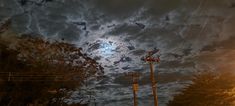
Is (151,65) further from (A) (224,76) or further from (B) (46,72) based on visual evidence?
(A) (224,76)

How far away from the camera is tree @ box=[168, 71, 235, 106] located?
2256 inches

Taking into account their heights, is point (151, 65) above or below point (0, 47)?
below

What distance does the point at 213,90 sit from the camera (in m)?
57.3

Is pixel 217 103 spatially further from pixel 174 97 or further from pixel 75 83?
pixel 75 83

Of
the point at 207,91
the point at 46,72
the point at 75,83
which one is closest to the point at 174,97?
the point at 207,91

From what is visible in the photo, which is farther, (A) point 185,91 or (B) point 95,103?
(A) point 185,91

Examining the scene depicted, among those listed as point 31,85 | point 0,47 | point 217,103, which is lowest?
point 217,103

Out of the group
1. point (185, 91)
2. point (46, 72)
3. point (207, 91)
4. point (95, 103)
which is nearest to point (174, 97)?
point (185, 91)

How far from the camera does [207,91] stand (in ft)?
190

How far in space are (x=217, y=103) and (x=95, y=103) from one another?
1996 cm

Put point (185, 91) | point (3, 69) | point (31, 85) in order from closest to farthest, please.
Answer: point (3, 69)
point (31, 85)
point (185, 91)

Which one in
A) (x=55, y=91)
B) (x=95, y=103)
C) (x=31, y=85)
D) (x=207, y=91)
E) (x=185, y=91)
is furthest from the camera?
(x=185, y=91)

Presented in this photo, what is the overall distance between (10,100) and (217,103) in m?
34.3

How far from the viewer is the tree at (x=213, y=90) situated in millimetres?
57312
